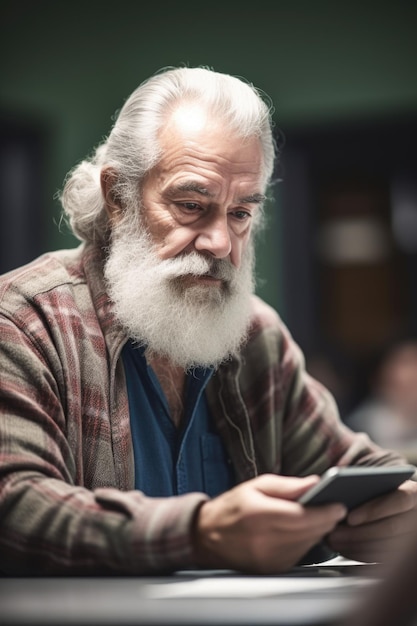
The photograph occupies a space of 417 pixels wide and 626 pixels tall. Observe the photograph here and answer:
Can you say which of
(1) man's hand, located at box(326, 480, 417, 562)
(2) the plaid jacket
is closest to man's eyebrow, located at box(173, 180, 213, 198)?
(2) the plaid jacket

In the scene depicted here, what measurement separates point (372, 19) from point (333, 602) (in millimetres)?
4919

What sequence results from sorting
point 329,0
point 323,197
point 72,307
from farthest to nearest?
point 323,197
point 329,0
point 72,307

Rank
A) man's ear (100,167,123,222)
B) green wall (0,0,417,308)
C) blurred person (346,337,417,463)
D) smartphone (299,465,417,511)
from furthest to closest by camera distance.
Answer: green wall (0,0,417,308)
blurred person (346,337,417,463)
man's ear (100,167,123,222)
smartphone (299,465,417,511)

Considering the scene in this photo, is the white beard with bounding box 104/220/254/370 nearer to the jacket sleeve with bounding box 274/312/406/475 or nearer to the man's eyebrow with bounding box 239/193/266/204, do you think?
the man's eyebrow with bounding box 239/193/266/204

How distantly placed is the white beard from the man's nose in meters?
0.02

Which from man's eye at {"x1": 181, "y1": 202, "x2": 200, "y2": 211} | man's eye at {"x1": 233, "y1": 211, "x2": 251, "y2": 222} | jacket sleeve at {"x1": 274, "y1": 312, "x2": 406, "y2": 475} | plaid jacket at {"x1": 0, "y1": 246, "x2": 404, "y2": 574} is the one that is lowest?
jacket sleeve at {"x1": 274, "y1": 312, "x2": 406, "y2": 475}

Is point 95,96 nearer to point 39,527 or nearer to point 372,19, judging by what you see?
point 372,19

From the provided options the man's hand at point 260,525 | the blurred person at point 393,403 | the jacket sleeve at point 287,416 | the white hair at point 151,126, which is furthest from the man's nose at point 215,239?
the blurred person at point 393,403

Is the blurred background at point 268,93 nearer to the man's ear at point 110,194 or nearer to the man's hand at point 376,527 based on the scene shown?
the man's ear at point 110,194

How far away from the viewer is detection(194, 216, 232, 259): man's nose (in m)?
1.78

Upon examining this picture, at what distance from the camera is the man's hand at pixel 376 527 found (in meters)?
1.47

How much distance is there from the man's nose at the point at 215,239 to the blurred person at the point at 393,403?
11.0ft

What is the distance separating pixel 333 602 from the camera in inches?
38.0

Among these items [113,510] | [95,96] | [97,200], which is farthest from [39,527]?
[95,96]
